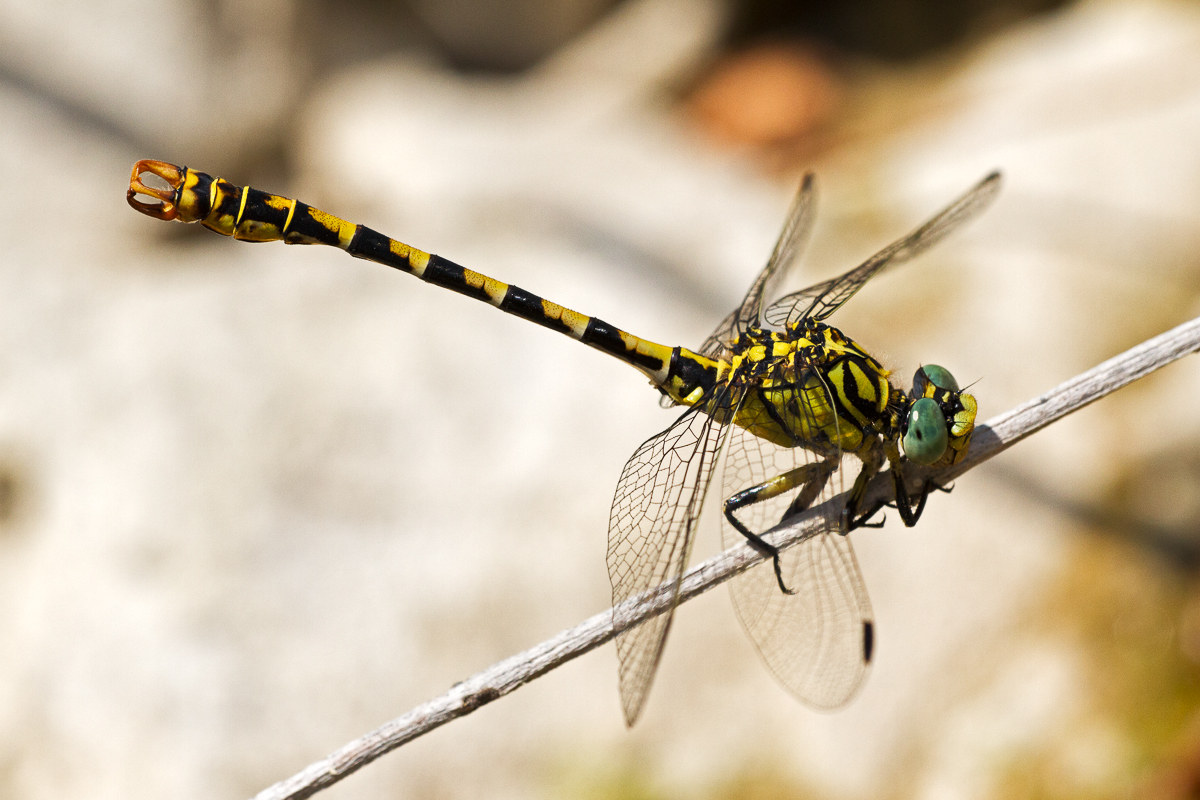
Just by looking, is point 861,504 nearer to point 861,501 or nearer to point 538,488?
point 861,501

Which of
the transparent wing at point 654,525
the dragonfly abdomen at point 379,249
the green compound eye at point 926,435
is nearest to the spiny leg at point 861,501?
the green compound eye at point 926,435

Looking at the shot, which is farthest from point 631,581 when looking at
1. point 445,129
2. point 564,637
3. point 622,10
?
point 622,10

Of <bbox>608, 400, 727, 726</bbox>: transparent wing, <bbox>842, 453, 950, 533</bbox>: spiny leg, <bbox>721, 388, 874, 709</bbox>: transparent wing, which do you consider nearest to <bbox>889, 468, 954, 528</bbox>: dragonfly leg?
<bbox>842, 453, 950, 533</bbox>: spiny leg

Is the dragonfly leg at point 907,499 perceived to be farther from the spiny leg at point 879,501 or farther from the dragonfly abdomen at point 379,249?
the dragonfly abdomen at point 379,249

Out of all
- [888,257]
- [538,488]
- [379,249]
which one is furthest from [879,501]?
[538,488]

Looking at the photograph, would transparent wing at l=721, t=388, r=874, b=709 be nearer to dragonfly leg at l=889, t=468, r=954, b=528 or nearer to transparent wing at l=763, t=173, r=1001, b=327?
dragonfly leg at l=889, t=468, r=954, b=528

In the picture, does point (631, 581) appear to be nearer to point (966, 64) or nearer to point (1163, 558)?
point (1163, 558)
